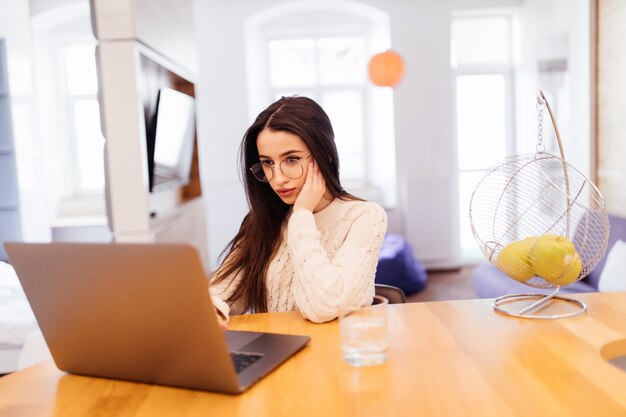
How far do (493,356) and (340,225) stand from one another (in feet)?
2.34

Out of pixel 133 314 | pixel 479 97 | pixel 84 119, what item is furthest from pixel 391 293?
pixel 84 119

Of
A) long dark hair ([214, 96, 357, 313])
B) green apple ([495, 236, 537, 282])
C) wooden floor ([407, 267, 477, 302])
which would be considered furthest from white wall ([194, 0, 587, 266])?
green apple ([495, 236, 537, 282])

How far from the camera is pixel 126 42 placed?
9.06ft

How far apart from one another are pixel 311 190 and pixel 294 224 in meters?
0.13

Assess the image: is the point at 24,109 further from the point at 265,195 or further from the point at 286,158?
the point at 286,158

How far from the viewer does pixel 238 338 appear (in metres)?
1.16

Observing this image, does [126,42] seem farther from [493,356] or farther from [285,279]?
[493,356]

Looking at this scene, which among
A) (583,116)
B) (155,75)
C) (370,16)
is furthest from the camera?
(370,16)

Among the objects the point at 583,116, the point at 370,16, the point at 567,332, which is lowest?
the point at 567,332

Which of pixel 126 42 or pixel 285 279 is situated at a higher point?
pixel 126 42

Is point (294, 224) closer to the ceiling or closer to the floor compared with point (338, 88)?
closer to the floor

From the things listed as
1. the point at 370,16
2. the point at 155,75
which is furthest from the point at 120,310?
the point at 370,16

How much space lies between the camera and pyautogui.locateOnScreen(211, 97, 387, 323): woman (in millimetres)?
1410

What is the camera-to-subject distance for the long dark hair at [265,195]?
159 cm
